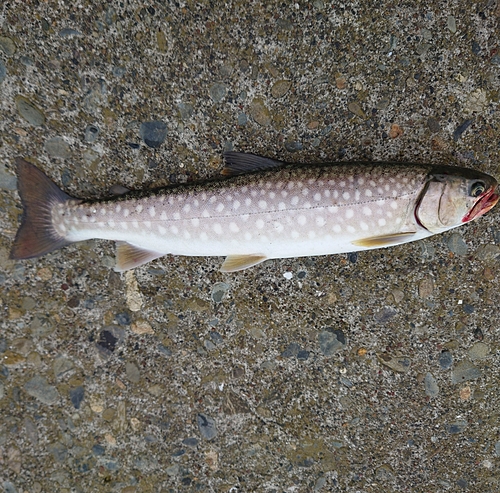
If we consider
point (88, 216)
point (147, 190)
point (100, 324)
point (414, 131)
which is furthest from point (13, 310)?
point (414, 131)

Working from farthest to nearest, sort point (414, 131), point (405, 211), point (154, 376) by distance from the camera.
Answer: point (154, 376) → point (414, 131) → point (405, 211)

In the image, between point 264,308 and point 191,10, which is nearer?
point 191,10

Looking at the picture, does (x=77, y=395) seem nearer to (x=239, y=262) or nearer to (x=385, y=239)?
(x=239, y=262)

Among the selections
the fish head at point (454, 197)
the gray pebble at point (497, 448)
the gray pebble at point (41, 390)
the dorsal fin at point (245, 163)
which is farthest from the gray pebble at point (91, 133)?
the gray pebble at point (497, 448)

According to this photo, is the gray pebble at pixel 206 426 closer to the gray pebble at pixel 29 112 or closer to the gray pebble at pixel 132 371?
the gray pebble at pixel 132 371

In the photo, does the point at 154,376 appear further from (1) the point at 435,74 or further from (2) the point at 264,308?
(1) the point at 435,74

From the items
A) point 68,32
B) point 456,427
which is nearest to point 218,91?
point 68,32

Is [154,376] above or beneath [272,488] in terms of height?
above

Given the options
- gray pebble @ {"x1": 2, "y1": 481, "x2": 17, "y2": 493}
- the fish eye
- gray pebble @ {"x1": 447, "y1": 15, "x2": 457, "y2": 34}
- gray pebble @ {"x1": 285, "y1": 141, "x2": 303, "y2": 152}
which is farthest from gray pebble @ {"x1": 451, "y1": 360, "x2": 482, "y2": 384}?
gray pebble @ {"x1": 2, "y1": 481, "x2": 17, "y2": 493}
